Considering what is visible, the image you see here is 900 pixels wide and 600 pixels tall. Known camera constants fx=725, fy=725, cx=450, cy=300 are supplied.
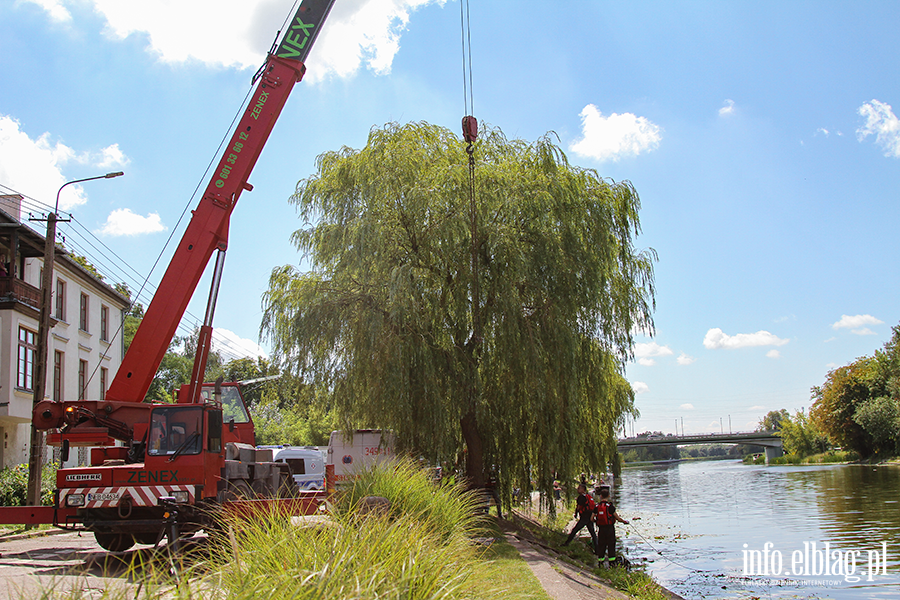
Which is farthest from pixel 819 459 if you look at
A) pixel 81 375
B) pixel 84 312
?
pixel 84 312

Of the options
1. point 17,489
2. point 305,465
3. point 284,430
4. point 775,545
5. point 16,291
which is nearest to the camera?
point 775,545

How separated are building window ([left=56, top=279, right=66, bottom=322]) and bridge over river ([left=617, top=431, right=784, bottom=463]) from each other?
188ft

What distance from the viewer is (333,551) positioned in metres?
4.48

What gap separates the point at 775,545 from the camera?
18797 mm

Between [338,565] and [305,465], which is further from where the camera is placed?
[305,465]

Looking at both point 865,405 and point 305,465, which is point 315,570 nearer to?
point 305,465

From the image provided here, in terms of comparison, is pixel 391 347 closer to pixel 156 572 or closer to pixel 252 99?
pixel 252 99

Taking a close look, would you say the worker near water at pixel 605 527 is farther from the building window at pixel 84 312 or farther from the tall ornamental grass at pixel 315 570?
the building window at pixel 84 312

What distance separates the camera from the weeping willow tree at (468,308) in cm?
1557

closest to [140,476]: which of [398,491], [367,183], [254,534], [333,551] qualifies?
[398,491]

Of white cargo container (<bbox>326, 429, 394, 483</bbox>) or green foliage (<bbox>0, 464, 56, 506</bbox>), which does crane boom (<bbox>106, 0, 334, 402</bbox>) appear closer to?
white cargo container (<bbox>326, 429, 394, 483</bbox>)

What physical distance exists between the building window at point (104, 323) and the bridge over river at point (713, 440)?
53401 millimetres

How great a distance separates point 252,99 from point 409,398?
22.2 ft

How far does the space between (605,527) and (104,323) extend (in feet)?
87.6
